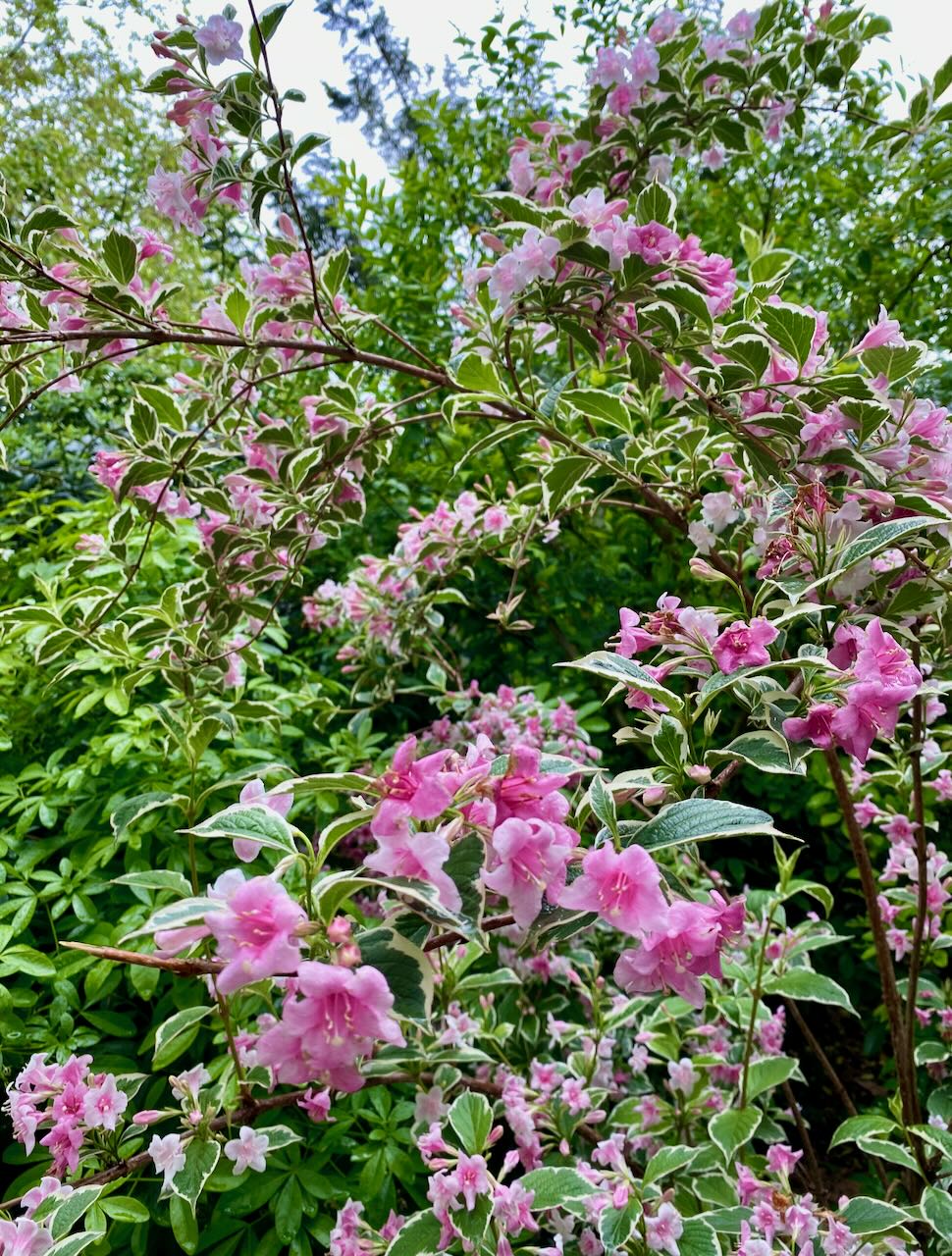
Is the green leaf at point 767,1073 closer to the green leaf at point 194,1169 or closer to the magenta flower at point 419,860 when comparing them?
the green leaf at point 194,1169

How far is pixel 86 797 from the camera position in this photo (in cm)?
144

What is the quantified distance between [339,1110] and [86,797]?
0.67m

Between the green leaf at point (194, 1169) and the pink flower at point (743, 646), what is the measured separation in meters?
0.65

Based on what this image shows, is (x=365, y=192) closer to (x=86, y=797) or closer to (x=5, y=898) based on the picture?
(x=86, y=797)

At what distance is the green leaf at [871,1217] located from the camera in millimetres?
888

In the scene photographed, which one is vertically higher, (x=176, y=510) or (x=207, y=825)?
(x=176, y=510)

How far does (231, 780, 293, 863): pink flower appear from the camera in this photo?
0.55 m

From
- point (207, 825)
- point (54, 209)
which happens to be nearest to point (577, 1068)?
point (207, 825)

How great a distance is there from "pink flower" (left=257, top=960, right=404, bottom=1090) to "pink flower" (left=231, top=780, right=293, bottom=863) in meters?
0.12

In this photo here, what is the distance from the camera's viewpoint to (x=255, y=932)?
1.46 feet

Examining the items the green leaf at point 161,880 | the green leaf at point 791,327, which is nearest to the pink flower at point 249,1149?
the green leaf at point 161,880

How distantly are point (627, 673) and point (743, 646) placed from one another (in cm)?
11

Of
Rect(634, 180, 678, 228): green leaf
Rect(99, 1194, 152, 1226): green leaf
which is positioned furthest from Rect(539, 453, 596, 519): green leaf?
Rect(99, 1194, 152, 1226): green leaf

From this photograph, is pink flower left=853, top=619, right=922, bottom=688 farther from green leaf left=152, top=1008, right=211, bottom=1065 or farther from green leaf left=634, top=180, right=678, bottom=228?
green leaf left=152, top=1008, right=211, bottom=1065
